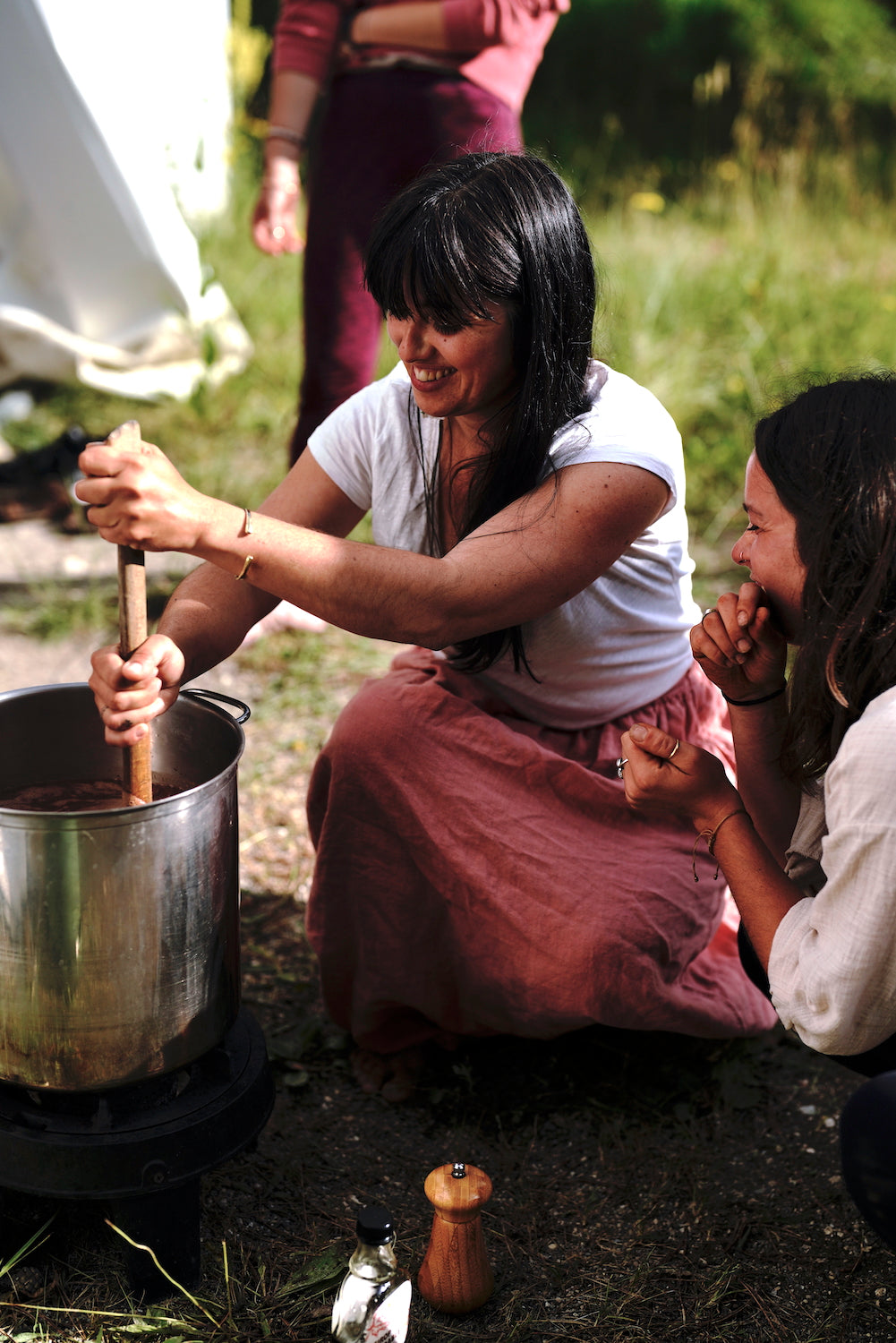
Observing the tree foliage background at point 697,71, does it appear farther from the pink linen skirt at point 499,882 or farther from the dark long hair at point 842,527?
the dark long hair at point 842,527

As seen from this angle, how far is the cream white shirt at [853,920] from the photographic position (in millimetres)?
1430

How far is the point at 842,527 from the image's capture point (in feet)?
4.98

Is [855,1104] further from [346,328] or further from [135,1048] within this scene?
[346,328]

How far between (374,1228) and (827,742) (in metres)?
0.86

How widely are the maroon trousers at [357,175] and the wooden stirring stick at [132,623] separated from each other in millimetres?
1628

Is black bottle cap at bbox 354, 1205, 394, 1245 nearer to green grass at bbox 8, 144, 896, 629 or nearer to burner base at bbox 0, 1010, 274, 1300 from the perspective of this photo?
burner base at bbox 0, 1010, 274, 1300

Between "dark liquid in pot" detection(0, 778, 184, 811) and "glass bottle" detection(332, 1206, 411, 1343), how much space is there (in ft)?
2.22

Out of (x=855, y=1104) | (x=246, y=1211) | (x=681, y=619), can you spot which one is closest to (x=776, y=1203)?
(x=855, y=1104)

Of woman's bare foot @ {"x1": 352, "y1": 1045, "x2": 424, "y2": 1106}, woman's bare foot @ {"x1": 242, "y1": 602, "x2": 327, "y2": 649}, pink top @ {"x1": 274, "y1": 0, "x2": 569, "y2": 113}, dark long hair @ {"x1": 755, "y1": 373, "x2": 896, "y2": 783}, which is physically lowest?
woman's bare foot @ {"x1": 242, "y1": 602, "x2": 327, "y2": 649}

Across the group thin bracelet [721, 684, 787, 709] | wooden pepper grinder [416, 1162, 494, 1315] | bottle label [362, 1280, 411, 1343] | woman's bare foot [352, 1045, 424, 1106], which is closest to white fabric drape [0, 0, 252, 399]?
woman's bare foot [352, 1045, 424, 1106]

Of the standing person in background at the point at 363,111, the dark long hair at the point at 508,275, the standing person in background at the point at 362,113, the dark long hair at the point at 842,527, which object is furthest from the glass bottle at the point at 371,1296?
the standing person in background at the point at 363,111

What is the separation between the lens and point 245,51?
17.5 ft

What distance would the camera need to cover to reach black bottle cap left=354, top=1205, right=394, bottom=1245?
1.54 meters

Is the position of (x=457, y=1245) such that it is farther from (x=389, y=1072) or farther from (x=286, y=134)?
(x=286, y=134)
